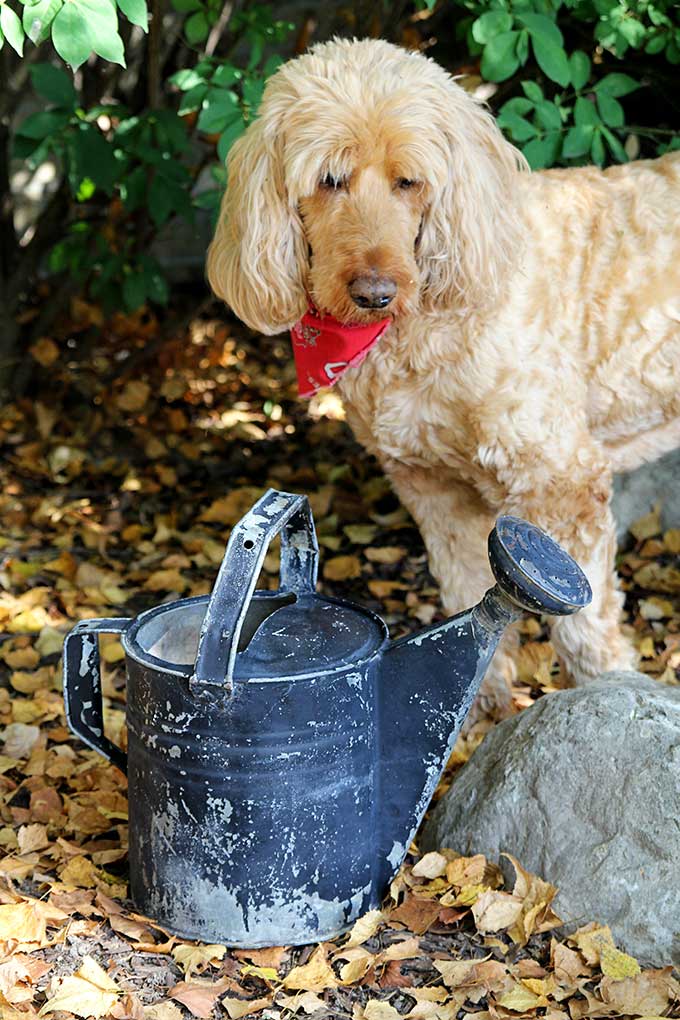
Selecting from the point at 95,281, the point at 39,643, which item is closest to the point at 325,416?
the point at 95,281

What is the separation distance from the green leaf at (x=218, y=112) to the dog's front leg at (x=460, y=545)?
1.04 meters

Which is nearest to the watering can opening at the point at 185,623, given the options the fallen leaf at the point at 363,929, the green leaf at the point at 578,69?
the fallen leaf at the point at 363,929

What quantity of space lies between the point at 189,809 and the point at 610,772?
0.81 meters

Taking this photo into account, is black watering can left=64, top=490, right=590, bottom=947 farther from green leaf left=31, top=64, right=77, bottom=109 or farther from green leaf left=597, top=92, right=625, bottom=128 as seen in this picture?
green leaf left=31, top=64, right=77, bottom=109

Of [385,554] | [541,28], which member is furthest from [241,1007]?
[541,28]

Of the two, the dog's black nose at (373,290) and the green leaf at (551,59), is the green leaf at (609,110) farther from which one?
the dog's black nose at (373,290)

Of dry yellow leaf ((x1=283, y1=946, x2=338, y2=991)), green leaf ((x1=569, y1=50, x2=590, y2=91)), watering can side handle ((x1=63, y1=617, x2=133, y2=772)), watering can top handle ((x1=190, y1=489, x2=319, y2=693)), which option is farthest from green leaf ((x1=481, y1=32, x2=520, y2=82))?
dry yellow leaf ((x1=283, y1=946, x2=338, y2=991))

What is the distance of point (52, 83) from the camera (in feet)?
12.3

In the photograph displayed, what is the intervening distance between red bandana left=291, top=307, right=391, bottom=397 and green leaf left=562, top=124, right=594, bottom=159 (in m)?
1.01

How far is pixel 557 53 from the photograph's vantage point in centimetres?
320

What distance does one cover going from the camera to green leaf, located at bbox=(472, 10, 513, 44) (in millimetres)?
3213

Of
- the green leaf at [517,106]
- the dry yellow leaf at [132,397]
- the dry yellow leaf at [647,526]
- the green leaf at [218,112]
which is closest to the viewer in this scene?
the green leaf at [218,112]

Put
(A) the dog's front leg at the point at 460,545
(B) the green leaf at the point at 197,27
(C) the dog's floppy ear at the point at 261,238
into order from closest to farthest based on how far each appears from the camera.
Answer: (C) the dog's floppy ear at the point at 261,238 < (A) the dog's front leg at the point at 460,545 < (B) the green leaf at the point at 197,27

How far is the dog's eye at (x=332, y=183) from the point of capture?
2.63 metres
